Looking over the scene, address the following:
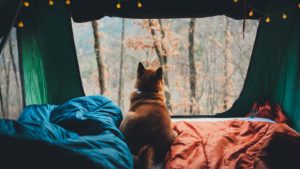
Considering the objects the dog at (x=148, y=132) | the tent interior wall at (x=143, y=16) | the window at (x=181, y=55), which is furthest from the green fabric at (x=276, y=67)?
the window at (x=181, y=55)

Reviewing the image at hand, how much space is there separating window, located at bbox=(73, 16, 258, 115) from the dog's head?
2.18 metres

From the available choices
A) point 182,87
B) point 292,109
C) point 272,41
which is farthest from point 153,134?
point 182,87

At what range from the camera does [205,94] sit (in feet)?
17.1

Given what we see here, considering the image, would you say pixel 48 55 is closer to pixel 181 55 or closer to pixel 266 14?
pixel 266 14

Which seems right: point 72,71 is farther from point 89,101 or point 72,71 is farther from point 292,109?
point 292,109

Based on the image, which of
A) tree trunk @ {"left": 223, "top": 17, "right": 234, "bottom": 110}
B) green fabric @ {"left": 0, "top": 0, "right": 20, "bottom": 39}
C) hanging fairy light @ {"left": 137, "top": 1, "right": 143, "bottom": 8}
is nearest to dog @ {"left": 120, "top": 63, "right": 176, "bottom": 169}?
hanging fairy light @ {"left": 137, "top": 1, "right": 143, "bottom": 8}

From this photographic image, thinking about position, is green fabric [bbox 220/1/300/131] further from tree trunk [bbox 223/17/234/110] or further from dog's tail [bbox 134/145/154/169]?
tree trunk [bbox 223/17/234/110]

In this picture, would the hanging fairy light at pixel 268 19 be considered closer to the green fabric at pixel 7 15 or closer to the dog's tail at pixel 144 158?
the dog's tail at pixel 144 158

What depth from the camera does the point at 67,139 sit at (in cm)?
139

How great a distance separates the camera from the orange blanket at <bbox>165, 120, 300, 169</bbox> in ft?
4.90

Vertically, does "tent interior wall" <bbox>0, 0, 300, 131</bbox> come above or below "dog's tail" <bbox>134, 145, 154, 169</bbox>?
above

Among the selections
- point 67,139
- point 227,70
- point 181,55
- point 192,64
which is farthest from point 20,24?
point 227,70

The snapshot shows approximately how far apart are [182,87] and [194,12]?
2679 millimetres

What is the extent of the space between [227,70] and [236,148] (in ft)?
11.5
